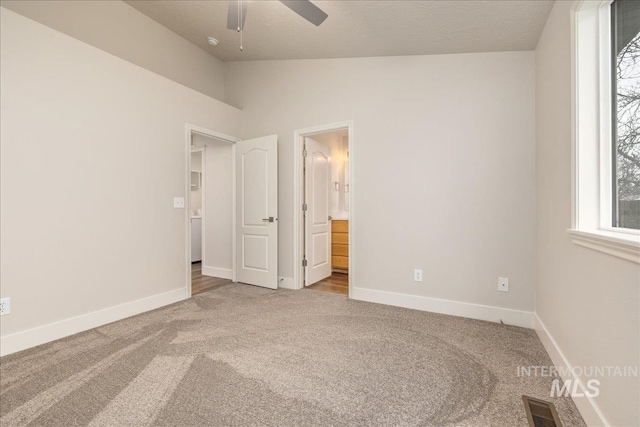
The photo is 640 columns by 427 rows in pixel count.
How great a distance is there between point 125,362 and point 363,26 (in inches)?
131

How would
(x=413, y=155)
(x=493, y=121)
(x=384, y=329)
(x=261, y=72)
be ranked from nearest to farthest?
(x=384, y=329)
(x=493, y=121)
(x=413, y=155)
(x=261, y=72)

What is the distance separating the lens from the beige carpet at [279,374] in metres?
1.44

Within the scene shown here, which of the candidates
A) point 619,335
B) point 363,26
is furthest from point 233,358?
point 363,26

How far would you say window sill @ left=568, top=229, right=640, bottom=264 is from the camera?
1038mm

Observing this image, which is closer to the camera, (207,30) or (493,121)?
(493,121)

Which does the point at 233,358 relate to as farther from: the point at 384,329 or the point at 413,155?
the point at 413,155

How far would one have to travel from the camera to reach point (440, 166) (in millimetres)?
2914

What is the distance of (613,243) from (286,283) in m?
3.28

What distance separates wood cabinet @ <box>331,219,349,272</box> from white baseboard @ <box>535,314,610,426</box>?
2.88 m

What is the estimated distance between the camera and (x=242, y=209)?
13.5 feet

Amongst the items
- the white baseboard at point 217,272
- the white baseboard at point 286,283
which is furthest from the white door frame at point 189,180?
the white baseboard at point 286,283

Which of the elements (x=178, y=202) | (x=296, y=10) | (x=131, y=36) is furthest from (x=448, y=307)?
(x=131, y=36)

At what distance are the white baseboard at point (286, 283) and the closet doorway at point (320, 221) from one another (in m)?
0.12

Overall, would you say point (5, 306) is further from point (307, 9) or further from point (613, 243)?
point (613, 243)
